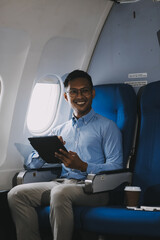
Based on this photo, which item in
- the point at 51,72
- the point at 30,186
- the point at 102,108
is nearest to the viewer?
the point at 30,186

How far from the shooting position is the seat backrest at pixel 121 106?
3.59m

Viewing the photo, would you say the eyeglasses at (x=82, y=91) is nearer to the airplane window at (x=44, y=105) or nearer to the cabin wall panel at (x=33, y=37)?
the cabin wall panel at (x=33, y=37)

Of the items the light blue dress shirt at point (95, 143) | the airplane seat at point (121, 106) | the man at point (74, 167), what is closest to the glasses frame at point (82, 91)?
the man at point (74, 167)

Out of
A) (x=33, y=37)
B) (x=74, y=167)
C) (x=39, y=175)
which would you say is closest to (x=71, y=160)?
(x=74, y=167)

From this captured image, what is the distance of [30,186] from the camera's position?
10.8 feet

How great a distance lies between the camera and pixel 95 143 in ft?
11.3

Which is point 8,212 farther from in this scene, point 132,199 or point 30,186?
point 132,199

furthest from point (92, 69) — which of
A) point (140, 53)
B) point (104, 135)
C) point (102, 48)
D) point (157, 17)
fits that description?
point (104, 135)

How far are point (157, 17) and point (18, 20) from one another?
1374mm

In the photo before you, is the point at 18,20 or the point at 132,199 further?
the point at 18,20

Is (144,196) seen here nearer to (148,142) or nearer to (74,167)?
(148,142)

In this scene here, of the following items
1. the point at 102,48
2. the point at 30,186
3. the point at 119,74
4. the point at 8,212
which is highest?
the point at 102,48

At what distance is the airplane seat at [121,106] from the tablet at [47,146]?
0.69 metres

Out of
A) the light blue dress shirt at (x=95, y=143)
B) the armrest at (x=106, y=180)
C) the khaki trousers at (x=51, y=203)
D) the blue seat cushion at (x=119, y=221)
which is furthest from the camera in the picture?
the light blue dress shirt at (x=95, y=143)
